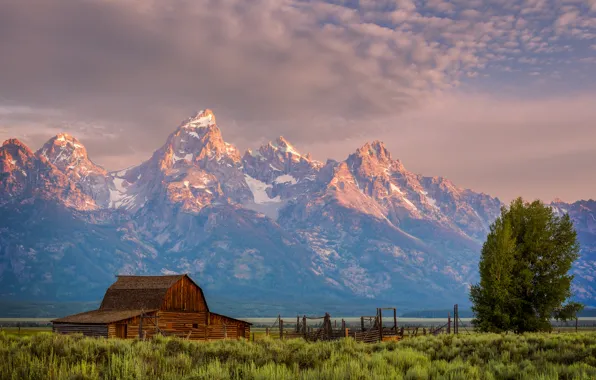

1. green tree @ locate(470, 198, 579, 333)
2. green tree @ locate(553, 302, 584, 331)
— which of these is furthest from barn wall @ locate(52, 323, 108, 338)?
green tree @ locate(553, 302, 584, 331)

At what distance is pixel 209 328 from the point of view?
63156mm

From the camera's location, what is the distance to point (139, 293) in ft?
199

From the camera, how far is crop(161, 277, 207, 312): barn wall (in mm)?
59438

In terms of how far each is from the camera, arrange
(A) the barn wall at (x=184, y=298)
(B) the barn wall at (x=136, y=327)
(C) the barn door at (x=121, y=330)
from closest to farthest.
Answer: 1. (C) the barn door at (x=121, y=330)
2. (B) the barn wall at (x=136, y=327)
3. (A) the barn wall at (x=184, y=298)

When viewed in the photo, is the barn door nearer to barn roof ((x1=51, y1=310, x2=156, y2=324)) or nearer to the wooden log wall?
the wooden log wall

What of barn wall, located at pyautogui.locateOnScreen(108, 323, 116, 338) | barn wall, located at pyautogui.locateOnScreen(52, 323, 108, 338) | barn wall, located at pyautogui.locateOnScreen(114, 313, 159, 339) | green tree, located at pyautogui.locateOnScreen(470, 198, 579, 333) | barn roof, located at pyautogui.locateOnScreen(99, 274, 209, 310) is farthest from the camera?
barn roof, located at pyautogui.locateOnScreen(99, 274, 209, 310)

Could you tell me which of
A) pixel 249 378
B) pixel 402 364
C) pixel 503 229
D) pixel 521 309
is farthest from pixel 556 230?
pixel 249 378

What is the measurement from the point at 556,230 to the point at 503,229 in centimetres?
463

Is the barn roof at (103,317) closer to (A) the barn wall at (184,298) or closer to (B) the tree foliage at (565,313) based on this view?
(A) the barn wall at (184,298)

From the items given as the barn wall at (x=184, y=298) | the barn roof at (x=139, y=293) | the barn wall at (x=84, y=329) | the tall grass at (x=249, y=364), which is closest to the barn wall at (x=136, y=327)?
the barn roof at (x=139, y=293)

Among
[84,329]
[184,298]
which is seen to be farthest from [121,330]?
[184,298]

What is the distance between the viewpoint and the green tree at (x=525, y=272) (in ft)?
145

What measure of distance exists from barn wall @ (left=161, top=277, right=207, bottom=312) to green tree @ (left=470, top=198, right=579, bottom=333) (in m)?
31.5

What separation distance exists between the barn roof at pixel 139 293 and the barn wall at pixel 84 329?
18.0ft
